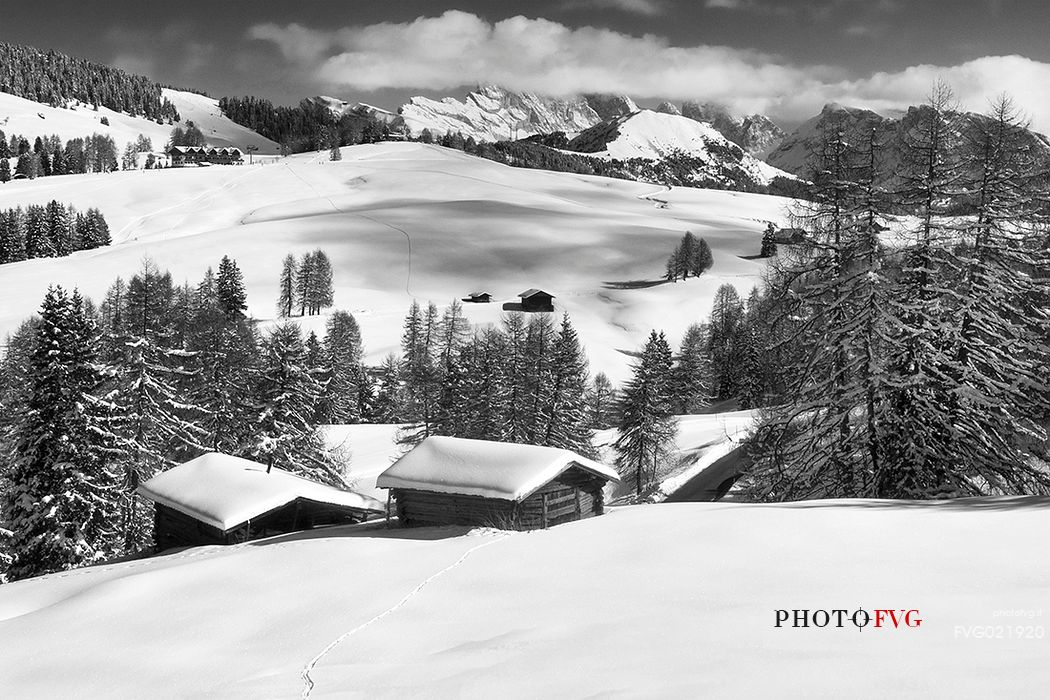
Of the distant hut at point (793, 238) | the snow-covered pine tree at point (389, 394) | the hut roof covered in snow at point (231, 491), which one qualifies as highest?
the distant hut at point (793, 238)

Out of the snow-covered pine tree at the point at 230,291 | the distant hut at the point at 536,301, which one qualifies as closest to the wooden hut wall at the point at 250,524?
the snow-covered pine tree at the point at 230,291

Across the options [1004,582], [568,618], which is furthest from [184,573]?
[1004,582]

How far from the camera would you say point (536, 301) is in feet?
344

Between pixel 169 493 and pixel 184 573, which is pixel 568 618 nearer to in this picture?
pixel 184 573

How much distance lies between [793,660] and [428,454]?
17.7m

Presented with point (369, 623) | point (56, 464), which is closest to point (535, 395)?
point (56, 464)

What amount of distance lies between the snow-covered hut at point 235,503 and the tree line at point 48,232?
394 feet

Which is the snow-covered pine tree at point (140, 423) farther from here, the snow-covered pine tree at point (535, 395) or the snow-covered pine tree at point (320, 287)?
the snow-covered pine tree at point (320, 287)

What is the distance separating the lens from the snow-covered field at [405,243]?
347 feet

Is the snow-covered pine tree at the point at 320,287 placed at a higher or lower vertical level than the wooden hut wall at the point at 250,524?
higher

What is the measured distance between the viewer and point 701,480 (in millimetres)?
43312

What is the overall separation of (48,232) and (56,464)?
126218 millimetres

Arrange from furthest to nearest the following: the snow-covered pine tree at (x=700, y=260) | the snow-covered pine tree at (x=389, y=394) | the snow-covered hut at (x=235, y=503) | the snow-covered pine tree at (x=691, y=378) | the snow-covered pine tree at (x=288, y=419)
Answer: the snow-covered pine tree at (x=700, y=260), the snow-covered pine tree at (x=691, y=378), the snow-covered pine tree at (x=389, y=394), the snow-covered pine tree at (x=288, y=419), the snow-covered hut at (x=235, y=503)

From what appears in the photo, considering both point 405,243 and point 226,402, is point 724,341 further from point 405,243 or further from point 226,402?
point 226,402
